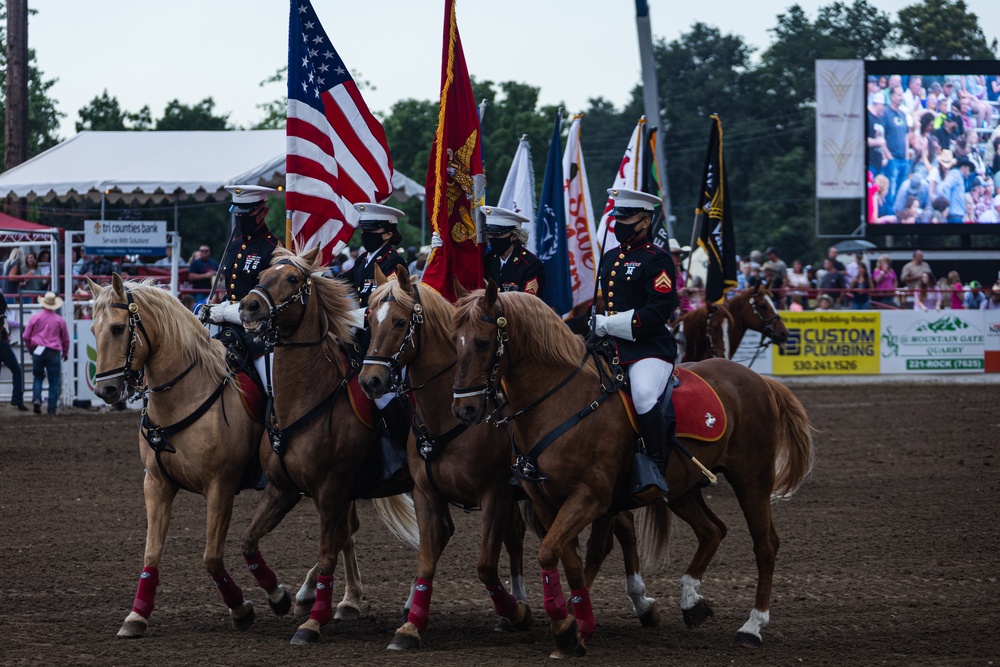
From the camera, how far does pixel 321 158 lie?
9.17 m

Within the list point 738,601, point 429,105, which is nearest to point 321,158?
point 738,601

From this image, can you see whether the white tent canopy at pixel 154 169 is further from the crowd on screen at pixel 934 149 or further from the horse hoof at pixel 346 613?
the horse hoof at pixel 346 613

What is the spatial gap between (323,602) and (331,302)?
74.4 inches

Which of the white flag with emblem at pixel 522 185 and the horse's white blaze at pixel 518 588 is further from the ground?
the white flag with emblem at pixel 522 185

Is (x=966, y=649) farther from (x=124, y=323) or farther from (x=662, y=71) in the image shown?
(x=662, y=71)

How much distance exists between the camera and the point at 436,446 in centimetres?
736

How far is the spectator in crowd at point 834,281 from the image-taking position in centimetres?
2616

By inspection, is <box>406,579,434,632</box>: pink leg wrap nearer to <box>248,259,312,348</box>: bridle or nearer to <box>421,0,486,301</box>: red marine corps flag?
<box>248,259,312,348</box>: bridle

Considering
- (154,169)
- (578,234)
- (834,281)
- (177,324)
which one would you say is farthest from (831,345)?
(177,324)

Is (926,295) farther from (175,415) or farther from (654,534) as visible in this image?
(175,415)

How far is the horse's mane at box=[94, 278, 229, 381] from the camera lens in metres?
7.84

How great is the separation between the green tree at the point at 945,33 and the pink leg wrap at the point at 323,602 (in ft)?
215

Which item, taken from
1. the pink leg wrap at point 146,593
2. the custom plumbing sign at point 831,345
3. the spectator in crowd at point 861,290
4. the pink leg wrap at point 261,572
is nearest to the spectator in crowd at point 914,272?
the spectator in crowd at point 861,290

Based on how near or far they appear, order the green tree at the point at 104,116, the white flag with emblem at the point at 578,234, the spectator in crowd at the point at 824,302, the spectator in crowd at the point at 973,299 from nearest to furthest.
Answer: the white flag with emblem at the point at 578,234
the spectator in crowd at the point at 824,302
the spectator in crowd at the point at 973,299
the green tree at the point at 104,116
